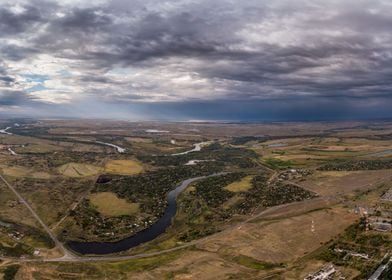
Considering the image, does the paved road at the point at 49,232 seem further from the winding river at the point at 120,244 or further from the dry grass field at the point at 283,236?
the dry grass field at the point at 283,236

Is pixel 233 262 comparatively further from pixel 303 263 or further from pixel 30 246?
pixel 30 246

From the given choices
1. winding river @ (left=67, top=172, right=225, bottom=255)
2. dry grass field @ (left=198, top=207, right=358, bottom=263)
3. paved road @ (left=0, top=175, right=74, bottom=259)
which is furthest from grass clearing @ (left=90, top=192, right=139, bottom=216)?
dry grass field @ (left=198, top=207, right=358, bottom=263)

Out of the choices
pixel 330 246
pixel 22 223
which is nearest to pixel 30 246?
pixel 22 223

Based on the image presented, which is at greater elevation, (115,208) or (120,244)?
(115,208)

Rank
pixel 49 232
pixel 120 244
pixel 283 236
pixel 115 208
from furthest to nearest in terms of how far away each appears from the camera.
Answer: pixel 115 208, pixel 49 232, pixel 120 244, pixel 283 236

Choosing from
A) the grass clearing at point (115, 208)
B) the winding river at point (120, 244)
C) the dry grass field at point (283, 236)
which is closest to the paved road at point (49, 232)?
the winding river at point (120, 244)

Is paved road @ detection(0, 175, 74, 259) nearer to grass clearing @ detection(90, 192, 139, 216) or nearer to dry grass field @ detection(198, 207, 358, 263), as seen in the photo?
grass clearing @ detection(90, 192, 139, 216)

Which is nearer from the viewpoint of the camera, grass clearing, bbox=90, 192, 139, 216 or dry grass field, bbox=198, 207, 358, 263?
dry grass field, bbox=198, 207, 358, 263

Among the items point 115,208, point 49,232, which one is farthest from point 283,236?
point 49,232

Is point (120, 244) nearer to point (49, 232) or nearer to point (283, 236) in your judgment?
point (49, 232)

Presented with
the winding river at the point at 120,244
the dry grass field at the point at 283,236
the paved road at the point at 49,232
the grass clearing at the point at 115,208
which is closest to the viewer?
the dry grass field at the point at 283,236

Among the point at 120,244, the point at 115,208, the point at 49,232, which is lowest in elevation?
the point at 120,244
